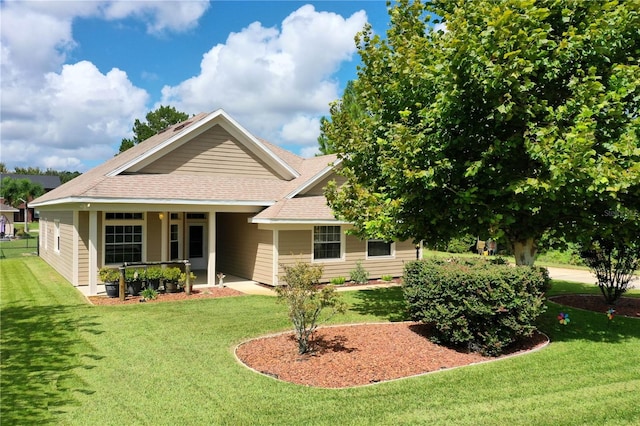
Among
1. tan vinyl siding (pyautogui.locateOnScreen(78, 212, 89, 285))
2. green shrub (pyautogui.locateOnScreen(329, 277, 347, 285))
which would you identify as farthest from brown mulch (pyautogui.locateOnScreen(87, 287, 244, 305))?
green shrub (pyautogui.locateOnScreen(329, 277, 347, 285))

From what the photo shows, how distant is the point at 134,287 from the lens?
14234mm

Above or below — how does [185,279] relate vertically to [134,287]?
above

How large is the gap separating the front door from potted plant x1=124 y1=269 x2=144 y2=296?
4.86 m

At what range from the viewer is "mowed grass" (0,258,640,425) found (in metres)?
5.74

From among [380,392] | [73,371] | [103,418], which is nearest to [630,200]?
[380,392]

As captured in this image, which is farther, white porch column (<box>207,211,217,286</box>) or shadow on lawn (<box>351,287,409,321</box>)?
white porch column (<box>207,211,217,286</box>)

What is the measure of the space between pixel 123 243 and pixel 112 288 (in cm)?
260

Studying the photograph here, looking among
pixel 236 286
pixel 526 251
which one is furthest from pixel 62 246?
pixel 526 251

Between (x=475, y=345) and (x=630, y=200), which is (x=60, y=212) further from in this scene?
(x=630, y=200)

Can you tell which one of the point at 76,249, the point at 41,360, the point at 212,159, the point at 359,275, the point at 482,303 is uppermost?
the point at 212,159

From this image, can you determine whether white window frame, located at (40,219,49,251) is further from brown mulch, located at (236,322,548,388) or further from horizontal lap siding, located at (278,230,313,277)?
brown mulch, located at (236,322,548,388)

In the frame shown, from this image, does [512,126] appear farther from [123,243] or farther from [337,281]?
[123,243]

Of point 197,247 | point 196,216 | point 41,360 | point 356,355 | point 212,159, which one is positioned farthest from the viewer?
point 197,247

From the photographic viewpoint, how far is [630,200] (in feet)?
29.9
